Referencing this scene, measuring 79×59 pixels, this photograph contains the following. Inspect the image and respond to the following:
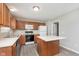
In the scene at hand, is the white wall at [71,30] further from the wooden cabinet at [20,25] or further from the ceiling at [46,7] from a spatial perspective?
the wooden cabinet at [20,25]

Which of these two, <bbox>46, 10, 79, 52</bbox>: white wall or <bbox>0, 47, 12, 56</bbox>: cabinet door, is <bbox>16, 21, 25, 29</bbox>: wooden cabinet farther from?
<bbox>0, 47, 12, 56</bbox>: cabinet door

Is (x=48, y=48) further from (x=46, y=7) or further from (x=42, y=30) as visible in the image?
(x=42, y=30)

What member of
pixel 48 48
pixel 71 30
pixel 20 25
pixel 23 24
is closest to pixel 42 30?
pixel 23 24

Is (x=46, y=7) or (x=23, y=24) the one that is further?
(x=23, y=24)

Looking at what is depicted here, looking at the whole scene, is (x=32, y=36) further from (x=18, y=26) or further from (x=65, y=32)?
(x=65, y=32)

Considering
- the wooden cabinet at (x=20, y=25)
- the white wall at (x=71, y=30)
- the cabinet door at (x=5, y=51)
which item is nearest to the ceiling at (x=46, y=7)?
the white wall at (x=71, y=30)

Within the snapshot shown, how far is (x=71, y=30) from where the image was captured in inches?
157

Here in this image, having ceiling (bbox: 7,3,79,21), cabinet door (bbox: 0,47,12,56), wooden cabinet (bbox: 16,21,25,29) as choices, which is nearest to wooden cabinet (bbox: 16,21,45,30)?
wooden cabinet (bbox: 16,21,25,29)

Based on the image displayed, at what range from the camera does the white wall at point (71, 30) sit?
12.0ft

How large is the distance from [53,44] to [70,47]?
1187 mm

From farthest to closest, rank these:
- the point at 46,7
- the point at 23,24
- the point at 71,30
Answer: the point at 23,24 → the point at 71,30 → the point at 46,7

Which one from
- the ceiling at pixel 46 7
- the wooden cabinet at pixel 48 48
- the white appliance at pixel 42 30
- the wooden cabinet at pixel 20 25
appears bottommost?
the wooden cabinet at pixel 48 48

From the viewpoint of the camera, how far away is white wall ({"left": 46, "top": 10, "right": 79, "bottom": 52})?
144 inches

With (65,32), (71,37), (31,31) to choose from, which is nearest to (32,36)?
(31,31)
